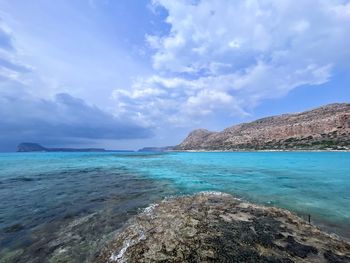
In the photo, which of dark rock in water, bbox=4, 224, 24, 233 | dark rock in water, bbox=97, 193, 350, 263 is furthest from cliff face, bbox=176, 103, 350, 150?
dark rock in water, bbox=4, 224, 24, 233

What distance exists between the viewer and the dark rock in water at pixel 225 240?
24.8 feet

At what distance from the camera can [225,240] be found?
27.9 feet

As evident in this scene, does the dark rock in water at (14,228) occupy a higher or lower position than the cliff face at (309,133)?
lower

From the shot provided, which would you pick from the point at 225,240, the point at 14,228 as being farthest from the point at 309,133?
the point at 14,228

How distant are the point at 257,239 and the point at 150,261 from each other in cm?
405

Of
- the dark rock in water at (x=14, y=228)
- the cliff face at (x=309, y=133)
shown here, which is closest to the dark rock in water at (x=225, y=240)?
the dark rock in water at (x=14, y=228)

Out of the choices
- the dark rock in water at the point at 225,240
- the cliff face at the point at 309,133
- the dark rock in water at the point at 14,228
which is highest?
the cliff face at the point at 309,133

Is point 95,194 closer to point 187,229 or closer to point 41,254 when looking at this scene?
point 41,254

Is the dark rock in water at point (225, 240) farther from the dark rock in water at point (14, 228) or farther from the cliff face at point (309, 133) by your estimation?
the cliff face at point (309, 133)

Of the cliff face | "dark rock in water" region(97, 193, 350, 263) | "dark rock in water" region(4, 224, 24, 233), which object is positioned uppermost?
the cliff face

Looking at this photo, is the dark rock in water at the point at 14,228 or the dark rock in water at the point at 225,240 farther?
the dark rock in water at the point at 14,228

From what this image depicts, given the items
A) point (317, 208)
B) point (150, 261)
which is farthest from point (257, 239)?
point (317, 208)

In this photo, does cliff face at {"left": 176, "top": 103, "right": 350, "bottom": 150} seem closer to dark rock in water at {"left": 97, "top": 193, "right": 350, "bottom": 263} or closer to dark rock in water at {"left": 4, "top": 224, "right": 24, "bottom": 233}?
dark rock in water at {"left": 97, "top": 193, "right": 350, "bottom": 263}

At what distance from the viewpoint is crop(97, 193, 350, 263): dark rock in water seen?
7.55 m
